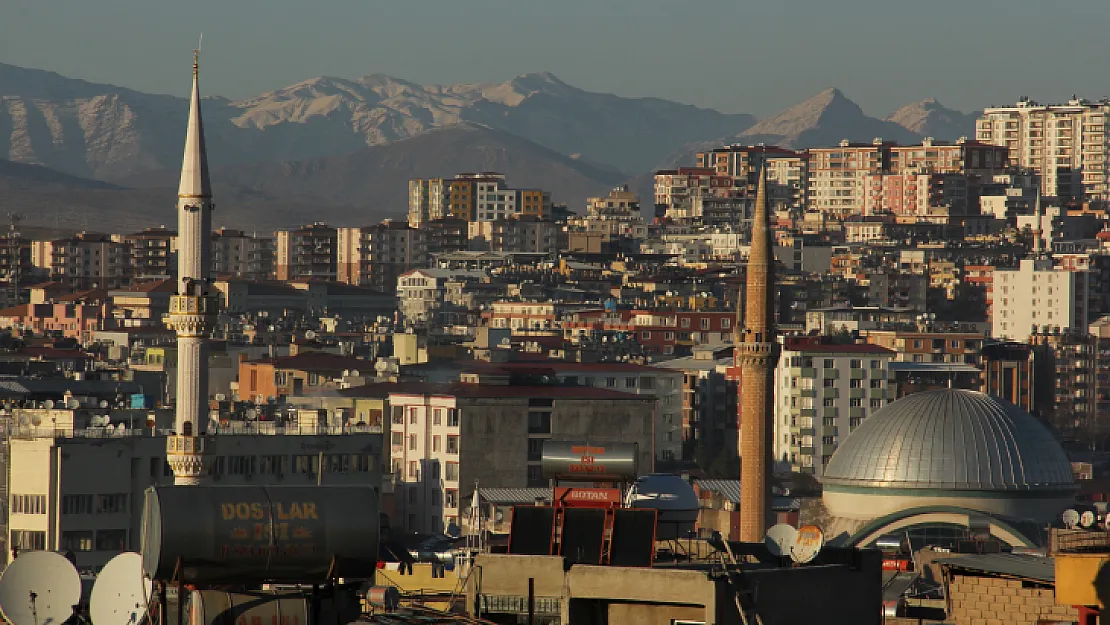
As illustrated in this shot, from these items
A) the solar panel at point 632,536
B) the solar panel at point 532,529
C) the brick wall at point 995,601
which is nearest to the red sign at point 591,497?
the solar panel at point 532,529

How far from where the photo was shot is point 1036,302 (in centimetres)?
13675

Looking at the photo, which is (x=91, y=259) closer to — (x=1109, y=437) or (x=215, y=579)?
(x=1109, y=437)

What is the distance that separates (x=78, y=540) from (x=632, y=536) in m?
33.5

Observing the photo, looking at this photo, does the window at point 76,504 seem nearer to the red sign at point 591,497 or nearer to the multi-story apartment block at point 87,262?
the red sign at point 591,497

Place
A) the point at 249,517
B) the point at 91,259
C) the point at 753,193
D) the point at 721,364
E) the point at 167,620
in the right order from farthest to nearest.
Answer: the point at 753,193 < the point at 91,259 < the point at 721,364 < the point at 167,620 < the point at 249,517

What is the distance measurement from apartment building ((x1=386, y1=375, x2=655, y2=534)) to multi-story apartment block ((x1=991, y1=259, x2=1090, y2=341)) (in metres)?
64.1

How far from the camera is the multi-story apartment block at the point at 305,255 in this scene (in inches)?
7461

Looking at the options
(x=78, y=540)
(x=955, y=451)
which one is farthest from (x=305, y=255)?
(x=955, y=451)

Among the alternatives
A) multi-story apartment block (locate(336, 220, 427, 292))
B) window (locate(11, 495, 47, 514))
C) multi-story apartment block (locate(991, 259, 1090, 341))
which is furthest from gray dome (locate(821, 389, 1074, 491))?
multi-story apartment block (locate(336, 220, 427, 292))

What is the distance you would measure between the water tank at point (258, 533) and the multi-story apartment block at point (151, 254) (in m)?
154

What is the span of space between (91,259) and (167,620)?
158 metres

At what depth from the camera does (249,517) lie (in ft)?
56.0

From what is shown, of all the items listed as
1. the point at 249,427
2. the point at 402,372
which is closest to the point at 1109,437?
the point at 402,372

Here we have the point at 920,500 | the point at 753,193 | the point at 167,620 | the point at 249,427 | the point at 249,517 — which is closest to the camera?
the point at 249,517
